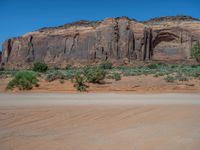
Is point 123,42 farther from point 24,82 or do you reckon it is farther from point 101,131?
point 101,131

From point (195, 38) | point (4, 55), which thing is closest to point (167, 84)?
point (195, 38)

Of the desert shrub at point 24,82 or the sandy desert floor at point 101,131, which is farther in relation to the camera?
the desert shrub at point 24,82

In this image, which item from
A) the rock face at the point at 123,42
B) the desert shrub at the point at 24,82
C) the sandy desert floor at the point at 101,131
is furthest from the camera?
the rock face at the point at 123,42

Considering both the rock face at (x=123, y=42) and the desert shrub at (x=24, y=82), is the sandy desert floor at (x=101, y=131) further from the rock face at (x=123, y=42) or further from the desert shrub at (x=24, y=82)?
the rock face at (x=123, y=42)

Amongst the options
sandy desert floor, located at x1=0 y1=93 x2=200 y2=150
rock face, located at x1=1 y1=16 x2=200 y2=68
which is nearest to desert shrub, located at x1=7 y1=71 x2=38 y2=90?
sandy desert floor, located at x1=0 y1=93 x2=200 y2=150

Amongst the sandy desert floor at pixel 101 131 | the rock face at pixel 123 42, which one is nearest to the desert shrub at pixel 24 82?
the sandy desert floor at pixel 101 131

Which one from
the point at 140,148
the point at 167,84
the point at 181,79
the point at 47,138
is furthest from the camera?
the point at 181,79

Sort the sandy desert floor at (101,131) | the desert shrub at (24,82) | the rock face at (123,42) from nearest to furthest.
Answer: the sandy desert floor at (101,131)
the desert shrub at (24,82)
the rock face at (123,42)

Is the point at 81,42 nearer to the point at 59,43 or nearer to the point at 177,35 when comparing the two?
the point at 59,43

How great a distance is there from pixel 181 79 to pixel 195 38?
61991 millimetres

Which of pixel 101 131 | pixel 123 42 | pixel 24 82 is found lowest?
pixel 101 131

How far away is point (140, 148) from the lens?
16.3ft

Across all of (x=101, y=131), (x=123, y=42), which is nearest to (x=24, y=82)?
(x=101, y=131)

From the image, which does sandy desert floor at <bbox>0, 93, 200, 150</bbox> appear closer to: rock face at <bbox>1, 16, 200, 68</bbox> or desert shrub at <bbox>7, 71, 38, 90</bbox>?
desert shrub at <bbox>7, 71, 38, 90</bbox>
